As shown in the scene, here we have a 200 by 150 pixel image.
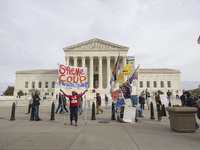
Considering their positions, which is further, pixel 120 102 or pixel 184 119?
pixel 120 102

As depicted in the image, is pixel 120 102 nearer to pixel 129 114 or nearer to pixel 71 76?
pixel 129 114

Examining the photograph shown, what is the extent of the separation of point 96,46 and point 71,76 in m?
41.0

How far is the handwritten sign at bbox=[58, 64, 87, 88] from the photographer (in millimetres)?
8781

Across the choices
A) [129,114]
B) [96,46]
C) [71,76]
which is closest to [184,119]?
[129,114]

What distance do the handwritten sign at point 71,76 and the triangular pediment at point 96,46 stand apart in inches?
1568

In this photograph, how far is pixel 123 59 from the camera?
48312 millimetres

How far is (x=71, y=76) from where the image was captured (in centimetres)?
906

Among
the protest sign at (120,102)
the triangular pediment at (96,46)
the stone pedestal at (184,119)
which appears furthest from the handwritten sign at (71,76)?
the triangular pediment at (96,46)

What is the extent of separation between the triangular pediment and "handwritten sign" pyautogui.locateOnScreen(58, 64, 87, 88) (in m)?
39.8

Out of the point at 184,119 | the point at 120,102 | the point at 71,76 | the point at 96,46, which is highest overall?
the point at 96,46

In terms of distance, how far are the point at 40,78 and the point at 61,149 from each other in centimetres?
6504

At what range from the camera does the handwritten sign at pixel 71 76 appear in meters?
8.78

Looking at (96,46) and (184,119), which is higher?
(96,46)

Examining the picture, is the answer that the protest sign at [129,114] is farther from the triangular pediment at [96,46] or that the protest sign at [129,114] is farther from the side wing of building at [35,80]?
the side wing of building at [35,80]
